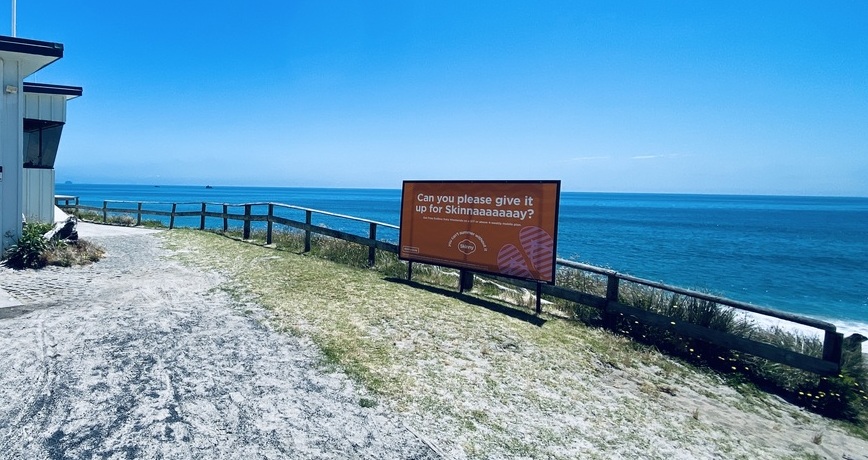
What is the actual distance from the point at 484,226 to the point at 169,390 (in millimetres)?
5492

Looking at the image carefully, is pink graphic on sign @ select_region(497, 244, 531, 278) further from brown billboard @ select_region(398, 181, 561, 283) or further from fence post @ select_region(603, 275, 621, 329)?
fence post @ select_region(603, 275, 621, 329)

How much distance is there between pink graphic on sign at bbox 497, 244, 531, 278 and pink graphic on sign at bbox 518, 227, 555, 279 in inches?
6.1

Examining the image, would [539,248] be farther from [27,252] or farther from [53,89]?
[53,89]

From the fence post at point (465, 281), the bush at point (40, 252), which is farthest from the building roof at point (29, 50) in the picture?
the fence post at point (465, 281)

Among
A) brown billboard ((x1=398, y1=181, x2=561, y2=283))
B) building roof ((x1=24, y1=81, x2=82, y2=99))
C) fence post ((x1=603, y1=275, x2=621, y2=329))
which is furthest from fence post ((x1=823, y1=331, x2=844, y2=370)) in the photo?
building roof ((x1=24, y1=81, x2=82, y2=99))

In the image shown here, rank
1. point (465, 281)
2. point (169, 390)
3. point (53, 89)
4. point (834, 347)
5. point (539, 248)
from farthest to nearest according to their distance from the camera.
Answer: point (53, 89)
point (465, 281)
point (539, 248)
point (834, 347)
point (169, 390)

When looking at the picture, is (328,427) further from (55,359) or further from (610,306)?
(610,306)

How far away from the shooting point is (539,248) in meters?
7.56

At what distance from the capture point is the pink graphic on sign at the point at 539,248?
24.3 feet

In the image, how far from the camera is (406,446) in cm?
341

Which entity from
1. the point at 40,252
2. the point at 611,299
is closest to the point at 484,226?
the point at 611,299

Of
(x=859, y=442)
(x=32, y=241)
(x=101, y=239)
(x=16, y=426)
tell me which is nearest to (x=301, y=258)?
(x=32, y=241)

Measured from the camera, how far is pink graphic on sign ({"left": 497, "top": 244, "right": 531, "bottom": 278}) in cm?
771

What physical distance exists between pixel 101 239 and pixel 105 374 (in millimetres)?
10693
